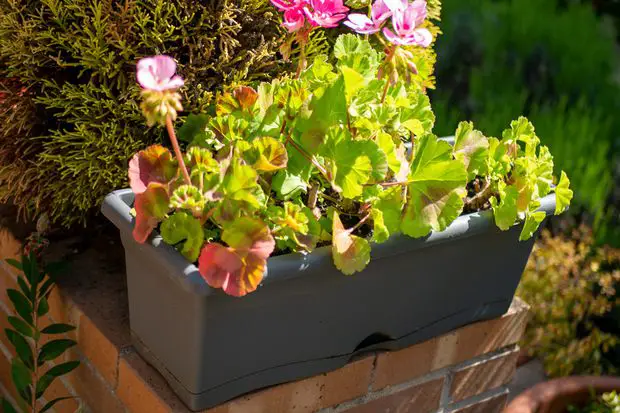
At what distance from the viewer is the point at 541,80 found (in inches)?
141

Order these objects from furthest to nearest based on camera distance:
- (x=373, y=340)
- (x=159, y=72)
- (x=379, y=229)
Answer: (x=373, y=340)
(x=379, y=229)
(x=159, y=72)

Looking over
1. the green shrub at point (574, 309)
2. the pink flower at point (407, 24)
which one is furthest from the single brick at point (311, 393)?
the green shrub at point (574, 309)

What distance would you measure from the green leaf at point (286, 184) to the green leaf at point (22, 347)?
644 millimetres

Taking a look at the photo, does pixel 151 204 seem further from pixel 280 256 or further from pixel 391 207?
pixel 391 207

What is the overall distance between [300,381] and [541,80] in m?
2.69

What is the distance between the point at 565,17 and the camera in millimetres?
4191

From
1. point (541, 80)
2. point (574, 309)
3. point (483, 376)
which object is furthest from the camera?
point (541, 80)

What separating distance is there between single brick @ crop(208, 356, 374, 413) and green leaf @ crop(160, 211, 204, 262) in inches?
11.1

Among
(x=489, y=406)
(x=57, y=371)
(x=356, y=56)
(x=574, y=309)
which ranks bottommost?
(x=574, y=309)

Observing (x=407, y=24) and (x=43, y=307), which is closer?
(x=407, y=24)

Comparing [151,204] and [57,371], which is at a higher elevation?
[151,204]

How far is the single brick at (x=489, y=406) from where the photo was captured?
1.63 metres

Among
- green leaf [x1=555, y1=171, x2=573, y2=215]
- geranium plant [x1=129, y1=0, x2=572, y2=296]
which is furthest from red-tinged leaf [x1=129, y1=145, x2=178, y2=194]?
green leaf [x1=555, y1=171, x2=573, y2=215]

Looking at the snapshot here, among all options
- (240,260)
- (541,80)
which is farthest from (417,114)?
(541,80)
